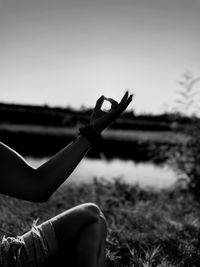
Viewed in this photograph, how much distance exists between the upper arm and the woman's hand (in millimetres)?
397

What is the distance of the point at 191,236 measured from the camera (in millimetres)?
3930

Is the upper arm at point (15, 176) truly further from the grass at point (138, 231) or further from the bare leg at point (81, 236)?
the grass at point (138, 231)

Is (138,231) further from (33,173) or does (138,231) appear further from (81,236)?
(33,173)

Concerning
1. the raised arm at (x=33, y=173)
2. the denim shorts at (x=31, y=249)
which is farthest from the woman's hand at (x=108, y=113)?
the denim shorts at (x=31, y=249)

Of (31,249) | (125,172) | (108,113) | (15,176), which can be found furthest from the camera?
(125,172)

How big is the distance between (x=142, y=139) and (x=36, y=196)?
256 inches

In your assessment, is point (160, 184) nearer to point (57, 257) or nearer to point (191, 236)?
point (191, 236)

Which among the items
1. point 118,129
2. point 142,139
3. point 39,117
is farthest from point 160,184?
point 118,129

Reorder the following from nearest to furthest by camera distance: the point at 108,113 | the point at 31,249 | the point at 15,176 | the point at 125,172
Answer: the point at 15,176 → the point at 108,113 → the point at 31,249 → the point at 125,172

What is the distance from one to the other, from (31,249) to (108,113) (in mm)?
759

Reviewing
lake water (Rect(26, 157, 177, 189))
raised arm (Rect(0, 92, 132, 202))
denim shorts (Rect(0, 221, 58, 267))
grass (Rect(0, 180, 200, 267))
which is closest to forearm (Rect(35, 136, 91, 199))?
raised arm (Rect(0, 92, 132, 202))

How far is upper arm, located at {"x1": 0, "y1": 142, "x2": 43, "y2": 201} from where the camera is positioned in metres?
1.55

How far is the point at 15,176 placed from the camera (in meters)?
1.56

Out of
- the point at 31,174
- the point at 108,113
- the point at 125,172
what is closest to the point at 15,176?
the point at 31,174
